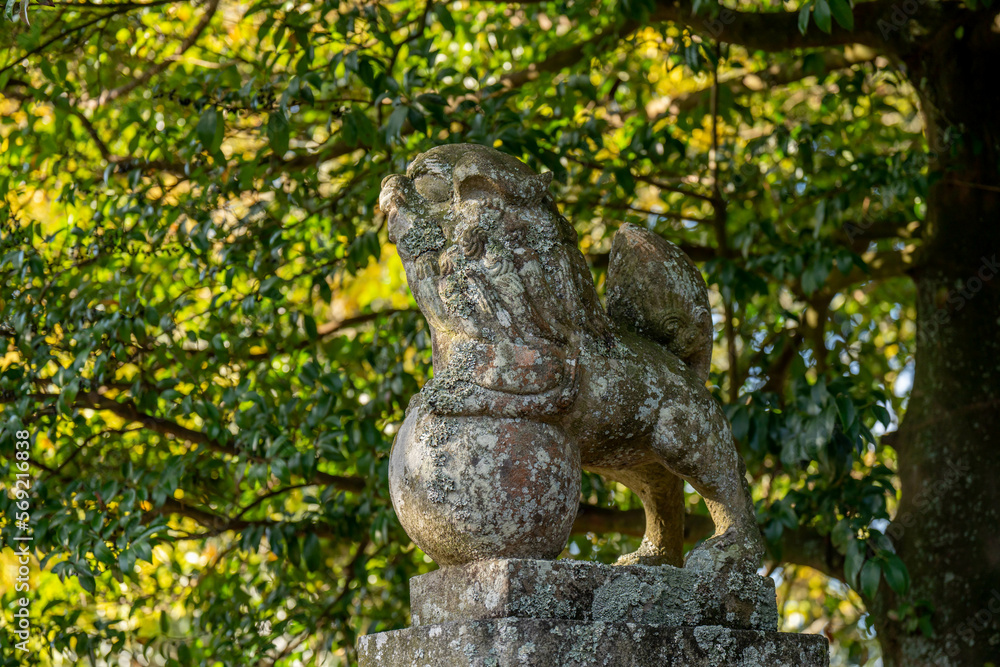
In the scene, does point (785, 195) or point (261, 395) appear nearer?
point (261, 395)

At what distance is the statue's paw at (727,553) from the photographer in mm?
2271

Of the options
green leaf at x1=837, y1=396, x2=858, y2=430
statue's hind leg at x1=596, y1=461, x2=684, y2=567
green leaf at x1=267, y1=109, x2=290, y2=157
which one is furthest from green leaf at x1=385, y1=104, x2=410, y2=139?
green leaf at x1=837, y1=396, x2=858, y2=430

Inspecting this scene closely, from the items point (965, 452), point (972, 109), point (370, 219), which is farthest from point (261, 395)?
point (972, 109)

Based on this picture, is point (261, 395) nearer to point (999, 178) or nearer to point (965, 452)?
point (965, 452)

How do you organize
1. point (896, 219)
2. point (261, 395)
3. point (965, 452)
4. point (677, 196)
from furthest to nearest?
point (677, 196), point (896, 219), point (965, 452), point (261, 395)

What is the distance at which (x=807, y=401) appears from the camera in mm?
3633

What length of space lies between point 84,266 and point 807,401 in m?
2.98

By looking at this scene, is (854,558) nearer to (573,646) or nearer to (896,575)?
(896,575)

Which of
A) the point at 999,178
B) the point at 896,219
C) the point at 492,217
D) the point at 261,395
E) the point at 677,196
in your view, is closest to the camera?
the point at 492,217

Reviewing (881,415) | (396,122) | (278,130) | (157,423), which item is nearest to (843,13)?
(881,415)

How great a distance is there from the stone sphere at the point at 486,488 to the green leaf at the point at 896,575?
60.1 inches

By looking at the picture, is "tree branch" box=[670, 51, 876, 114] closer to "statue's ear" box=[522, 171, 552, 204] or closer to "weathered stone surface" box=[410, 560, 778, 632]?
"statue's ear" box=[522, 171, 552, 204]

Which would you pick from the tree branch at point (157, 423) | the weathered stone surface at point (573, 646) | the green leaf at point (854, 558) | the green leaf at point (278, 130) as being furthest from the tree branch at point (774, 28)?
the weathered stone surface at point (573, 646)

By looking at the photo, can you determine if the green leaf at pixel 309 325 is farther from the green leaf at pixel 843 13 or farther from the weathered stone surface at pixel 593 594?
the green leaf at pixel 843 13
